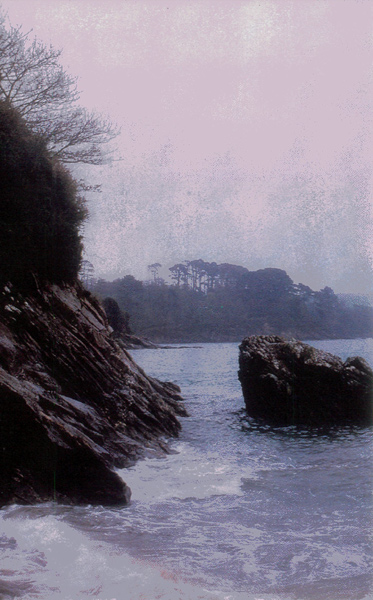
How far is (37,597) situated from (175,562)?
5.37 ft

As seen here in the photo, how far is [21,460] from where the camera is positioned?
21.7 feet

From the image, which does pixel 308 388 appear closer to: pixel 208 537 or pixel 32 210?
pixel 32 210

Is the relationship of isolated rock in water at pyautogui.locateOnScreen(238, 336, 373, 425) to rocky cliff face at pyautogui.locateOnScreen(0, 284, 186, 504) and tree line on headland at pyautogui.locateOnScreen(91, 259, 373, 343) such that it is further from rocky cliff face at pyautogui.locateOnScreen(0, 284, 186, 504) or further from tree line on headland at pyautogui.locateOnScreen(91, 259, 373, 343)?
tree line on headland at pyautogui.locateOnScreen(91, 259, 373, 343)

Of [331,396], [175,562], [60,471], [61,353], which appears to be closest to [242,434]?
[331,396]

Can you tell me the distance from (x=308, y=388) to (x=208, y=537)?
10904 mm

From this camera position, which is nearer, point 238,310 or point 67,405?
point 67,405

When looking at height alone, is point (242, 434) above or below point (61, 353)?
below

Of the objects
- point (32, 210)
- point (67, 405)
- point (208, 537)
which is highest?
point (32, 210)

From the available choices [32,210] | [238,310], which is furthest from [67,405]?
[238,310]

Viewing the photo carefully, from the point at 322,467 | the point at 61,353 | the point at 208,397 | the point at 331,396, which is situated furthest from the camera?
the point at 208,397

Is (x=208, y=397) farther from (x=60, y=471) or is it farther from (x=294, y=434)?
(x=60, y=471)

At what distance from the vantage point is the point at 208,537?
19.2ft

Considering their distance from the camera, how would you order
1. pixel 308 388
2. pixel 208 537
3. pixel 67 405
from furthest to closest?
pixel 308 388
pixel 67 405
pixel 208 537

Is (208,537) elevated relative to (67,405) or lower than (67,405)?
lower
